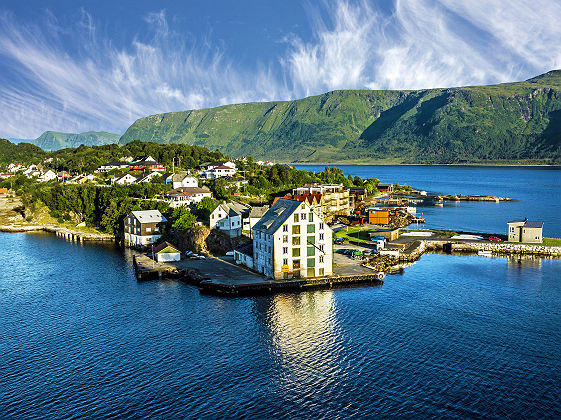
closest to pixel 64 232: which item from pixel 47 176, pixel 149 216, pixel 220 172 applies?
pixel 149 216

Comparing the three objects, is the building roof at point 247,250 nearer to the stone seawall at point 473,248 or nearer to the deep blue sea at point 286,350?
the deep blue sea at point 286,350

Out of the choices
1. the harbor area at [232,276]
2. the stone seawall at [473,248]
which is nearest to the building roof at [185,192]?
the harbor area at [232,276]

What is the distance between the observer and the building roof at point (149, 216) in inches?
3512

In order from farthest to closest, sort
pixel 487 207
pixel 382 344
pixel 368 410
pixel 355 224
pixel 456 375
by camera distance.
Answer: pixel 487 207, pixel 355 224, pixel 382 344, pixel 456 375, pixel 368 410

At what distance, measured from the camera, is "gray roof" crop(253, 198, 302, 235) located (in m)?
59.3

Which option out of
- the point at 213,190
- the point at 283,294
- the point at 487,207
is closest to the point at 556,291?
the point at 283,294

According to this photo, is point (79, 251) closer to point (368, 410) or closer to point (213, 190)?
point (213, 190)

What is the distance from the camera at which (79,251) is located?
87.1 meters

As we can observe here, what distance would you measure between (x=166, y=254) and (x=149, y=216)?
64.1ft

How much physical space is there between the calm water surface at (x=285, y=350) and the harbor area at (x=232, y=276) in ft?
7.71

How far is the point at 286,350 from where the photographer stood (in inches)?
1604

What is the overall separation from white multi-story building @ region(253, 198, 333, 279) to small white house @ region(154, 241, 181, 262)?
747 inches

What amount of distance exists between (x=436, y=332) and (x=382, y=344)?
6516mm

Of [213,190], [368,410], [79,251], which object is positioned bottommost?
[368,410]
